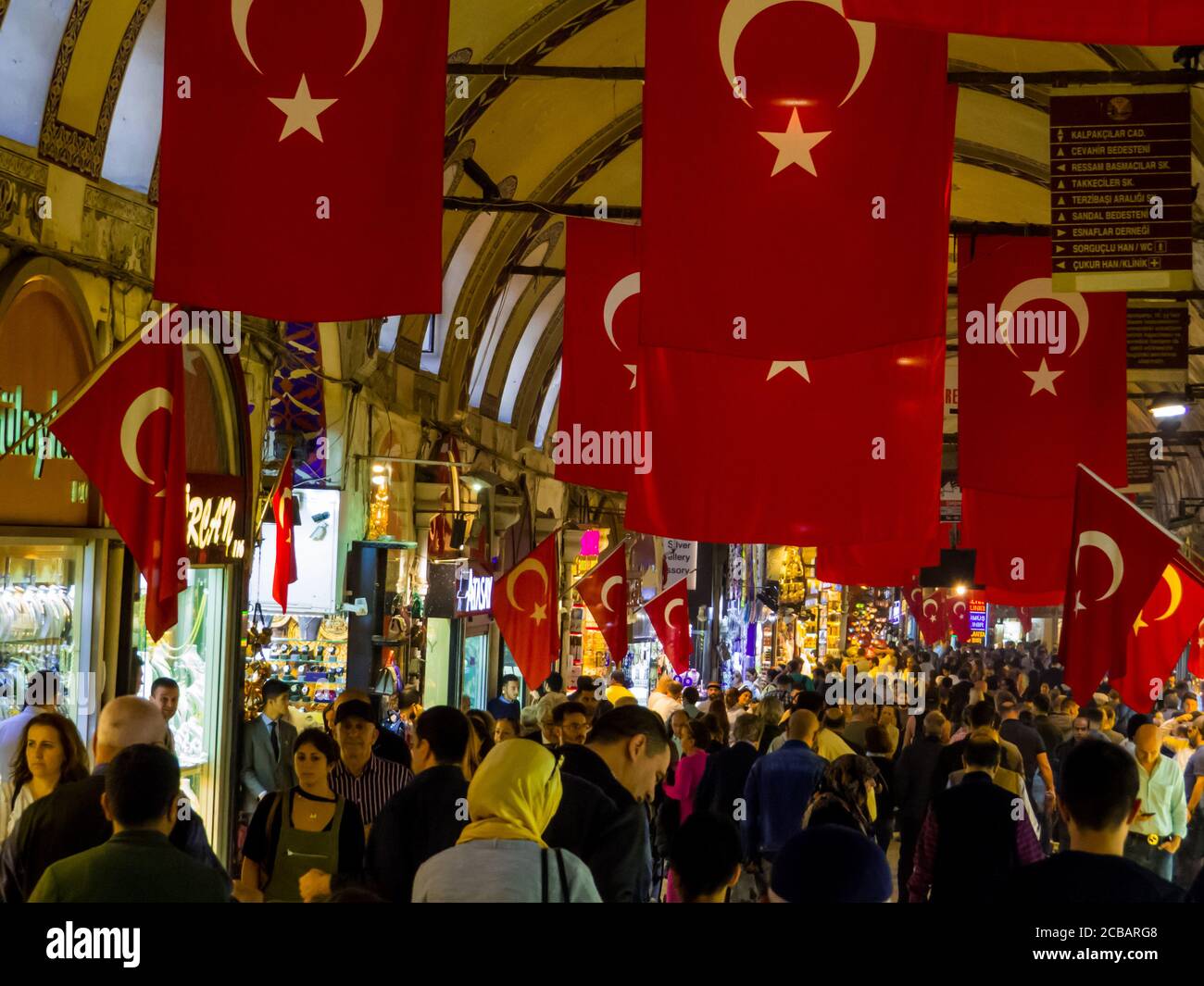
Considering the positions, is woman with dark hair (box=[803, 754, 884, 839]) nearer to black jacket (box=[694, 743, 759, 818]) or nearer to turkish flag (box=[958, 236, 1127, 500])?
black jacket (box=[694, 743, 759, 818])

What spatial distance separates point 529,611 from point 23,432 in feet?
22.1

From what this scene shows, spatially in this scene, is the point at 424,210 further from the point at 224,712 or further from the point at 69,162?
the point at 224,712

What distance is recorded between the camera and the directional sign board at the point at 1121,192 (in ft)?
35.3

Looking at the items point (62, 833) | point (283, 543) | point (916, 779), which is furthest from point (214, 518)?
point (62, 833)

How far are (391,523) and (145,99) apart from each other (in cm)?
762

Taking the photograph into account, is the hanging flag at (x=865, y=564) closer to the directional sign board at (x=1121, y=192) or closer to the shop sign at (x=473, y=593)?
the directional sign board at (x=1121, y=192)

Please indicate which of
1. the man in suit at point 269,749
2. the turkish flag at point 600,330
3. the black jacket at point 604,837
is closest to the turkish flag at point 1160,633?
the turkish flag at point 600,330

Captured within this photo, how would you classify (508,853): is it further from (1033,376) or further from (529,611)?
(529,611)

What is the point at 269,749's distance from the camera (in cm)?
1251

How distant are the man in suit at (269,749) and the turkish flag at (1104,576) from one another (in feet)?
19.8

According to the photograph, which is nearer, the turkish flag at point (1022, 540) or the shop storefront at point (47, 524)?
the shop storefront at point (47, 524)

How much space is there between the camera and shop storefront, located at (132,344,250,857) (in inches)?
483

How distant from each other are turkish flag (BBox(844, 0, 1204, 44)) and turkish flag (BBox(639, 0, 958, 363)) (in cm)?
263
